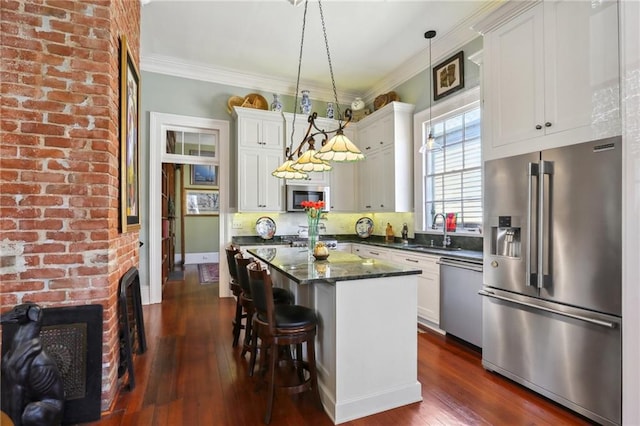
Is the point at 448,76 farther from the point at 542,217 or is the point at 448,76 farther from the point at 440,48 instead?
the point at 542,217

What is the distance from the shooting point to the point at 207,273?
6934 millimetres

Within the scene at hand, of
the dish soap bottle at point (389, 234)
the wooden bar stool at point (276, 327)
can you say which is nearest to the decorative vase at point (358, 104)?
the dish soap bottle at point (389, 234)

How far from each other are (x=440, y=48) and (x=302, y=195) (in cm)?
278

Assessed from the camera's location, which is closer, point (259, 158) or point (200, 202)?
point (259, 158)

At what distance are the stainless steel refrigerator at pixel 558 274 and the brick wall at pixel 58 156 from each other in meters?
2.77

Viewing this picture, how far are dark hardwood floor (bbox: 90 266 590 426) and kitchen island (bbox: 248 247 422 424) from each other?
0.10 meters

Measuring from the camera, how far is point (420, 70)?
173 inches

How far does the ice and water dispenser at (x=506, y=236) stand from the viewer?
233 centimetres

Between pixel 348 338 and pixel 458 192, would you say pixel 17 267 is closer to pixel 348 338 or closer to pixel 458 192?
pixel 348 338

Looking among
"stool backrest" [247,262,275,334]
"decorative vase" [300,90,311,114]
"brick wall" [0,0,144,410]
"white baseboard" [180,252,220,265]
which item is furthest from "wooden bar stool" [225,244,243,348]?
"white baseboard" [180,252,220,265]

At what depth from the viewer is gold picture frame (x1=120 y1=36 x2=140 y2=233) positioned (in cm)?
227

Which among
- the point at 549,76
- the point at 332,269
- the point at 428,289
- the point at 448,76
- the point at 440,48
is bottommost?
the point at 428,289

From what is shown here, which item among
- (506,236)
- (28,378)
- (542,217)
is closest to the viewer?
(28,378)

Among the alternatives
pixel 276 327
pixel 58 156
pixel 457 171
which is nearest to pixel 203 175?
pixel 457 171
